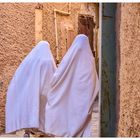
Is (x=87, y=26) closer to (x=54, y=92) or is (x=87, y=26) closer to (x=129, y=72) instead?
(x=54, y=92)

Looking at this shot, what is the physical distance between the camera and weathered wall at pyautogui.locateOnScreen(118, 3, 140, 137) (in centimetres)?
185

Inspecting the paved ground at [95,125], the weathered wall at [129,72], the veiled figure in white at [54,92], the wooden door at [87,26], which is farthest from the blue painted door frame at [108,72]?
the wooden door at [87,26]

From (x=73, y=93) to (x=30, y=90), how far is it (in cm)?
49

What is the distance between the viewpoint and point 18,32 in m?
3.84

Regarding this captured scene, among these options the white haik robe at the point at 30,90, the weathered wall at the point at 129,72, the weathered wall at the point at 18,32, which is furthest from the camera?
the weathered wall at the point at 18,32

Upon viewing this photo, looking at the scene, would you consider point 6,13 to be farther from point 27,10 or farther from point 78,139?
point 78,139

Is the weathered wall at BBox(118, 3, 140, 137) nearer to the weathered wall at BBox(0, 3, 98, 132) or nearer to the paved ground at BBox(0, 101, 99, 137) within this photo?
the paved ground at BBox(0, 101, 99, 137)

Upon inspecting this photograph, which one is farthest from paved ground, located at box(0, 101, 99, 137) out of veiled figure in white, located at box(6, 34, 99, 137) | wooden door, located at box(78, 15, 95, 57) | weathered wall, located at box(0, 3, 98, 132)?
wooden door, located at box(78, 15, 95, 57)

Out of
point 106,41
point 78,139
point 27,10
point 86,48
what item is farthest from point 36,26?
point 106,41

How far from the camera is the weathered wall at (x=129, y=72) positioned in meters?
1.85

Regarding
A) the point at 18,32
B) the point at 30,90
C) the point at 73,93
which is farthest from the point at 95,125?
the point at 18,32

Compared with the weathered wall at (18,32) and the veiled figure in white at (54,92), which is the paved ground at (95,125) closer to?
the veiled figure in white at (54,92)

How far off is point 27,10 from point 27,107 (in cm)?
93

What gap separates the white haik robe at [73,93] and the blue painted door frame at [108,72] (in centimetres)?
96
